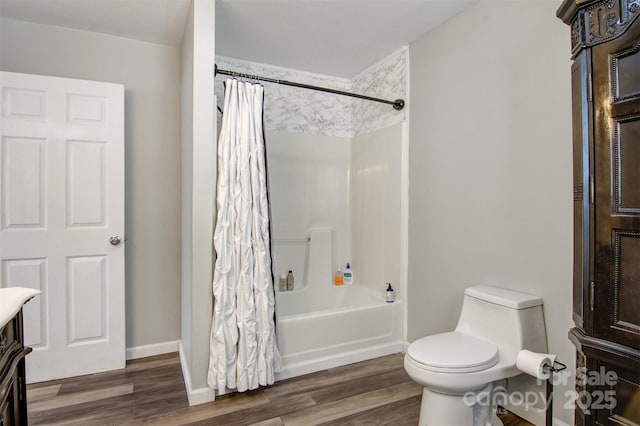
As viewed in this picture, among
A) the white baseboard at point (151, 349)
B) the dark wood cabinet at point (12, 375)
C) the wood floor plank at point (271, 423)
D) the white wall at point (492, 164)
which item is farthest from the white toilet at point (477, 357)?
the white baseboard at point (151, 349)

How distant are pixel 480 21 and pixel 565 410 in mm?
2111

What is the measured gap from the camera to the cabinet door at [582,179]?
44.8 inches

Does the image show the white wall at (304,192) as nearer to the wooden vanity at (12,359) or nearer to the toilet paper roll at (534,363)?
the toilet paper roll at (534,363)

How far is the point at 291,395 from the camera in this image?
82.0 inches

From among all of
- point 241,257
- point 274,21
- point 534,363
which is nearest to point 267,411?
point 241,257

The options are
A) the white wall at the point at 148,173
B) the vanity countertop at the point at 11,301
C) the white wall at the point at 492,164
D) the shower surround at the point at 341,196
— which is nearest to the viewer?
the vanity countertop at the point at 11,301

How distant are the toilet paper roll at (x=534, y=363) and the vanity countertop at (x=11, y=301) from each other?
188 centimetres

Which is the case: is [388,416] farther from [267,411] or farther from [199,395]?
[199,395]

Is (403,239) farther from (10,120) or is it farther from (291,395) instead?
(10,120)

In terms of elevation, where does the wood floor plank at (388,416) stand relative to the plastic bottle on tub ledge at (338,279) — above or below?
below

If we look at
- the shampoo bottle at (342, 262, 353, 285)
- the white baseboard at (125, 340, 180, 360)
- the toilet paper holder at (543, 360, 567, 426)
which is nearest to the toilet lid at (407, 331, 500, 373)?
the toilet paper holder at (543, 360, 567, 426)

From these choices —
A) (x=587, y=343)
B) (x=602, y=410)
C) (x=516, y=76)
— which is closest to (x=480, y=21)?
(x=516, y=76)

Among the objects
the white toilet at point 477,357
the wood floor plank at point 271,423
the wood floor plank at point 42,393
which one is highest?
the white toilet at point 477,357

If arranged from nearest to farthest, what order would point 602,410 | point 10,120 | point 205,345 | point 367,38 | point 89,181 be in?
point 602,410 < point 205,345 < point 10,120 < point 89,181 < point 367,38
